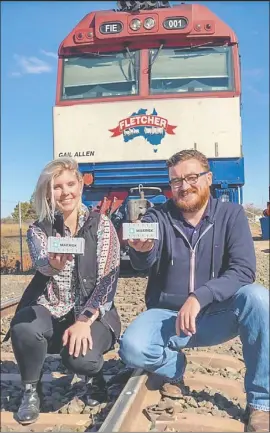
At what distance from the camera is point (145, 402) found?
10.1 feet

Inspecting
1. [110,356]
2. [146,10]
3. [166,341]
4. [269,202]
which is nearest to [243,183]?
[269,202]

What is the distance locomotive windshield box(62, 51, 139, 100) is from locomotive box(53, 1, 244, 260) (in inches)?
0.6

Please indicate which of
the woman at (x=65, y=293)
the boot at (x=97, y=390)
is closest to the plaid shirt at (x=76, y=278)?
the woman at (x=65, y=293)

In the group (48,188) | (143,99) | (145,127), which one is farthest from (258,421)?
(143,99)

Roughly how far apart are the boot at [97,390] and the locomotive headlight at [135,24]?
5.94 metres

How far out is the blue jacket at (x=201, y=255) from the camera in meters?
2.93

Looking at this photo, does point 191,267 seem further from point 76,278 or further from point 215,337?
point 76,278

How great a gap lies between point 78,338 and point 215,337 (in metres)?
0.79

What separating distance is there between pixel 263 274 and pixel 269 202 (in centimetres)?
457

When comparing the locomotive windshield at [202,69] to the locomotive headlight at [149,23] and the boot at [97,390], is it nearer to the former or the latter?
the locomotive headlight at [149,23]

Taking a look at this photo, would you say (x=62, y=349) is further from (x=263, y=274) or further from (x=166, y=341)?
(x=263, y=274)

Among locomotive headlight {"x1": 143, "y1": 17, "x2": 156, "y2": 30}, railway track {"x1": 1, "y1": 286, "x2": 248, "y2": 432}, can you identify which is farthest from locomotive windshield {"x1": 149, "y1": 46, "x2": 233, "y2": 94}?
railway track {"x1": 1, "y1": 286, "x2": 248, "y2": 432}

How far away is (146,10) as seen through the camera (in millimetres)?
8000

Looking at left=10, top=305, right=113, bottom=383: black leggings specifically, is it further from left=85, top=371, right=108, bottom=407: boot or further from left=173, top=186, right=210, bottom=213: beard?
left=173, top=186, right=210, bottom=213: beard
